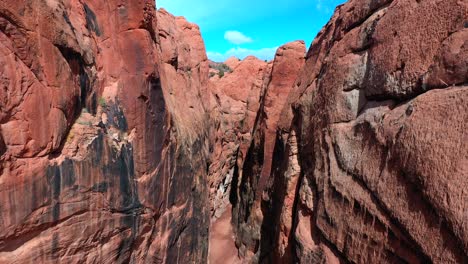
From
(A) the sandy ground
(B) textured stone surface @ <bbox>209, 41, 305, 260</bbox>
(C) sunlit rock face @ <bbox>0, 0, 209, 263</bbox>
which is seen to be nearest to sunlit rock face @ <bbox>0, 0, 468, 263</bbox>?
(C) sunlit rock face @ <bbox>0, 0, 209, 263</bbox>

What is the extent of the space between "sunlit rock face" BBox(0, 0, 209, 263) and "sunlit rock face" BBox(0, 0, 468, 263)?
29 mm

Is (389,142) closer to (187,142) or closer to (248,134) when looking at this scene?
(187,142)

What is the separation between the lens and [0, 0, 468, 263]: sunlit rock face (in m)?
5.38

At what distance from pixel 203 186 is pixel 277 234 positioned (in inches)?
156

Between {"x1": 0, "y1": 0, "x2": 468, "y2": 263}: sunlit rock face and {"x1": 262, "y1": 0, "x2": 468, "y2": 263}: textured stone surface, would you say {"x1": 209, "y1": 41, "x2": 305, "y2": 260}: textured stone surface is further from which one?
{"x1": 262, "y1": 0, "x2": 468, "y2": 263}: textured stone surface

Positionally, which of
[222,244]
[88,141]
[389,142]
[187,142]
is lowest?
[222,244]

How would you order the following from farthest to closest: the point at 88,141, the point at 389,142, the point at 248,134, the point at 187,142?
the point at 248,134, the point at 187,142, the point at 88,141, the point at 389,142

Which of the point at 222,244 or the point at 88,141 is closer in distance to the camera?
the point at 88,141

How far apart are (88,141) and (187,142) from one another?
5.01 m

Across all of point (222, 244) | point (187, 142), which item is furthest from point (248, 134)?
point (187, 142)

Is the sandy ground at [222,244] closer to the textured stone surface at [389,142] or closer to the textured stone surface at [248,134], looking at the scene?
the textured stone surface at [248,134]

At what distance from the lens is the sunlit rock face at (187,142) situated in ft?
17.6

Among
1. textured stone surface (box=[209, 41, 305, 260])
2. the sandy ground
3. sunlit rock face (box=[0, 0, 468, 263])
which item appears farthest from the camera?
the sandy ground

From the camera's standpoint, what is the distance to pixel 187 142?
1170 centimetres
